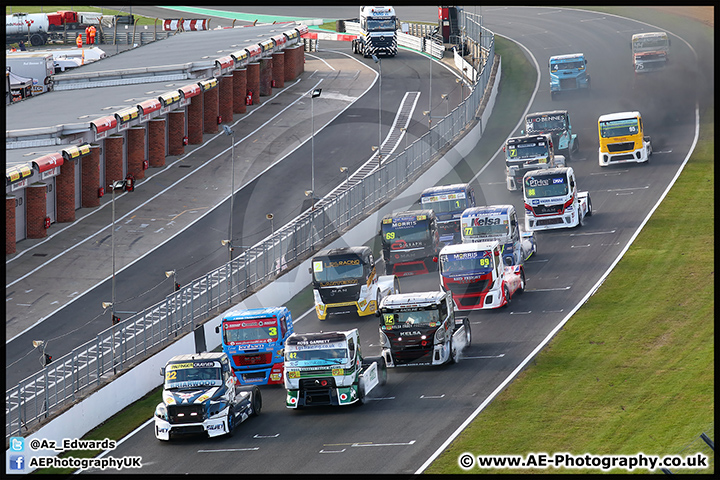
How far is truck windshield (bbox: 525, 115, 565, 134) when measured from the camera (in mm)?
58750

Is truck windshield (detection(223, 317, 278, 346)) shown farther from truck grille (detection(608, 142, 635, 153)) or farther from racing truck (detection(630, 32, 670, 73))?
racing truck (detection(630, 32, 670, 73))

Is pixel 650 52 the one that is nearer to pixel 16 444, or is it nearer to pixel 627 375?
pixel 627 375

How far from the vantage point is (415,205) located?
177 ft

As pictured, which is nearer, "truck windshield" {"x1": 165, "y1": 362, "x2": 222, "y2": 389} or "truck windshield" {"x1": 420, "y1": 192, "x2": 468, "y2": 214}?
"truck windshield" {"x1": 165, "y1": 362, "x2": 222, "y2": 389}

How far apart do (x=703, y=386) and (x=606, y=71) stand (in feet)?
166

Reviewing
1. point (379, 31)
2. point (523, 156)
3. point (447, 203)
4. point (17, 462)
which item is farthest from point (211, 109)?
point (17, 462)

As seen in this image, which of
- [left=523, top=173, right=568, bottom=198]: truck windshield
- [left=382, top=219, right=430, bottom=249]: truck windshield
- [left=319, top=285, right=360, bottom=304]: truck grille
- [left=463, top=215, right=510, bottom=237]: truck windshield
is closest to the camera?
[left=319, top=285, right=360, bottom=304]: truck grille

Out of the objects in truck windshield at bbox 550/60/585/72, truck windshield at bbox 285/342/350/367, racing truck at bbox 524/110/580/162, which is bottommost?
truck windshield at bbox 285/342/350/367

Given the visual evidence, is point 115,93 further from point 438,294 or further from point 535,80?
point 438,294

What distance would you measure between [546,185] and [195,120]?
27.4 metres

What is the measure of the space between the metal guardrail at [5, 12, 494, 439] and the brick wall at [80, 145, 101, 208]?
12329 millimetres

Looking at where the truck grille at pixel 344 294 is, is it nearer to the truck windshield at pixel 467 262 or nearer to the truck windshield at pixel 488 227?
the truck windshield at pixel 467 262

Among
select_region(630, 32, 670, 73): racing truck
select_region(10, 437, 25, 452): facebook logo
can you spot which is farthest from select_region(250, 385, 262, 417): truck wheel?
select_region(630, 32, 670, 73): racing truck

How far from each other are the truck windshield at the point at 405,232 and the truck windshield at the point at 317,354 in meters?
12.8
